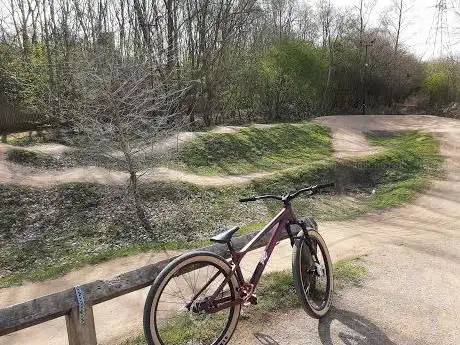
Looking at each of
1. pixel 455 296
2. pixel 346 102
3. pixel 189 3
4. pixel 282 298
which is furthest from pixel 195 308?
pixel 346 102

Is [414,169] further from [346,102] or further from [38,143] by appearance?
[346,102]

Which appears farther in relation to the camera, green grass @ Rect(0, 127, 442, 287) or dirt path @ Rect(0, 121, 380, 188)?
dirt path @ Rect(0, 121, 380, 188)

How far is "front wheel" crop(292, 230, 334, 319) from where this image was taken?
3438 millimetres

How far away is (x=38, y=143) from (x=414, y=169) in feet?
38.1

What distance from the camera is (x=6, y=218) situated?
884 cm

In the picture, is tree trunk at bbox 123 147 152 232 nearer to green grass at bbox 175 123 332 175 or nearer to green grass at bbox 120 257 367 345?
green grass at bbox 175 123 332 175

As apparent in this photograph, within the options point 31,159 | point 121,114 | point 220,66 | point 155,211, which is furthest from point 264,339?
point 220,66

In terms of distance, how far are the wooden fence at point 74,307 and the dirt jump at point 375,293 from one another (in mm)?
901

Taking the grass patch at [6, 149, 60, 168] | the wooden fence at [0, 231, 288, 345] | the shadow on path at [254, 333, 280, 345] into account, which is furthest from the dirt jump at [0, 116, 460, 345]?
the grass patch at [6, 149, 60, 168]

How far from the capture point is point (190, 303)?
2.98 metres

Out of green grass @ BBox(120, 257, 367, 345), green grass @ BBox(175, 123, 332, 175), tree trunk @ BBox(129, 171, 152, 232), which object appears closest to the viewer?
green grass @ BBox(120, 257, 367, 345)

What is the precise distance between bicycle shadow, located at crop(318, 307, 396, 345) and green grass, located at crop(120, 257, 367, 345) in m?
0.34

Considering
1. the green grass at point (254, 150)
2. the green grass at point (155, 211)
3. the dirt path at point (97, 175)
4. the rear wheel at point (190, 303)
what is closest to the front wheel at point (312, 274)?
the rear wheel at point (190, 303)

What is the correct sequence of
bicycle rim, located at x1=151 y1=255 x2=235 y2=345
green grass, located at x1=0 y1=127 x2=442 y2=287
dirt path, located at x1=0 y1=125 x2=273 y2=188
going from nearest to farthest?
bicycle rim, located at x1=151 y1=255 x2=235 y2=345, green grass, located at x1=0 y1=127 x2=442 y2=287, dirt path, located at x1=0 y1=125 x2=273 y2=188
